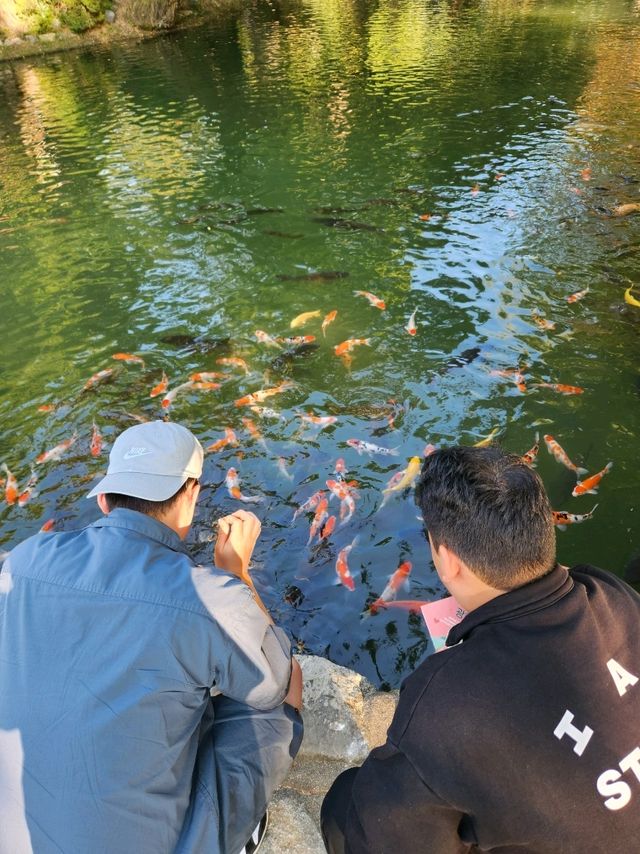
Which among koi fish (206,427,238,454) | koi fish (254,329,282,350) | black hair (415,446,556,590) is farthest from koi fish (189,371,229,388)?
black hair (415,446,556,590)

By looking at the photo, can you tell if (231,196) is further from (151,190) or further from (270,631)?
(270,631)

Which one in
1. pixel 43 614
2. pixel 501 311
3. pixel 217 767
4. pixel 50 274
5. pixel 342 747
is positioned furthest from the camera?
pixel 50 274

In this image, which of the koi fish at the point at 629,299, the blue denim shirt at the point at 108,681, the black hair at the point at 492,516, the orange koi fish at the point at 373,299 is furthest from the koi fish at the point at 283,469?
the koi fish at the point at 629,299

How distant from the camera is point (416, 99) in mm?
18859

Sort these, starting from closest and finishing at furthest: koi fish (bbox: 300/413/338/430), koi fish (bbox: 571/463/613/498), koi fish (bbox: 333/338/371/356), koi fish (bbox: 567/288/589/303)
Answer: koi fish (bbox: 571/463/613/498) → koi fish (bbox: 300/413/338/430) → koi fish (bbox: 333/338/371/356) → koi fish (bbox: 567/288/589/303)

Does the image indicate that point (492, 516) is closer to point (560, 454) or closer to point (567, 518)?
point (567, 518)

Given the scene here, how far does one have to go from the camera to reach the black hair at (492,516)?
2.05 metres

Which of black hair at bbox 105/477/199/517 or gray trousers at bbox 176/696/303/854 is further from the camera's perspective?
black hair at bbox 105/477/199/517

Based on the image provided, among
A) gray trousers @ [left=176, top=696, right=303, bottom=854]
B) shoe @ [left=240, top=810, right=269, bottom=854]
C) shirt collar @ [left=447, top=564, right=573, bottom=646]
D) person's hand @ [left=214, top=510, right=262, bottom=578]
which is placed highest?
shirt collar @ [left=447, top=564, right=573, bottom=646]

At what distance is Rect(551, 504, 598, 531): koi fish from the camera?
17.9 feet

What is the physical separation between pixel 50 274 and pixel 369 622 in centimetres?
874

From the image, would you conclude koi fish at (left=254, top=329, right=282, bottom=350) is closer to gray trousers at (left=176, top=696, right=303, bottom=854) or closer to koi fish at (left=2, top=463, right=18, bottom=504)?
koi fish at (left=2, top=463, right=18, bottom=504)

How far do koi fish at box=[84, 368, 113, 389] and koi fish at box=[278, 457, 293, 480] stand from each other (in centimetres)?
290

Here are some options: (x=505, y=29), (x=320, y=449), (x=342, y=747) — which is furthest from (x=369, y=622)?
(x=505, y=29)
